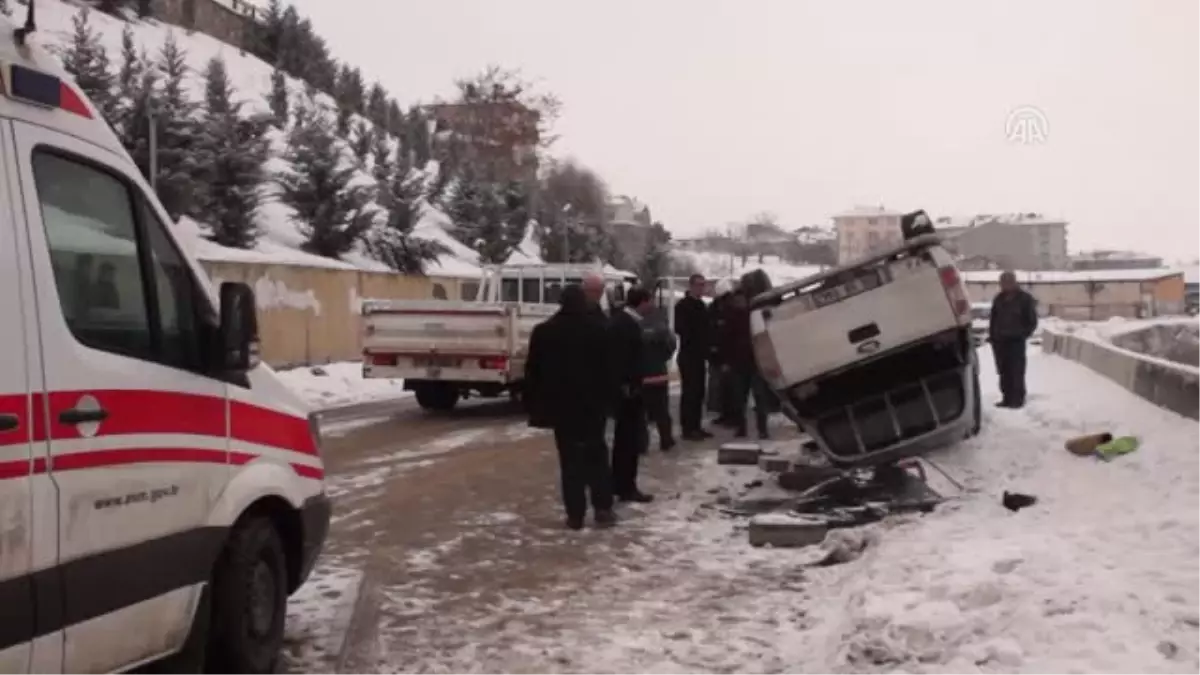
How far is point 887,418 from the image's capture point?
1027 centimetres

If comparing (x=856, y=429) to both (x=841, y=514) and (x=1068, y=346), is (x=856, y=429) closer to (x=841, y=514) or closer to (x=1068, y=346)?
(x=841, y=514)

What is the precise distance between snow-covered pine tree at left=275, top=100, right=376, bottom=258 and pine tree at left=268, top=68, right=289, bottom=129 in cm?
1901

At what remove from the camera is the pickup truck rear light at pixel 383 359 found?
17.6 m

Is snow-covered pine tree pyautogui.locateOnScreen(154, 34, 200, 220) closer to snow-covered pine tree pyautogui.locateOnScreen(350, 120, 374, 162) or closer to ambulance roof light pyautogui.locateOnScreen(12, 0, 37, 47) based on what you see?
snow-covered pine tree pyautogui.locateOnScreen(350, 120, 374, 162)

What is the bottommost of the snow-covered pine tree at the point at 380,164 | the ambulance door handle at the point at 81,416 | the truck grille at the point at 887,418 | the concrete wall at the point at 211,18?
the truck grille at the point at 887,418

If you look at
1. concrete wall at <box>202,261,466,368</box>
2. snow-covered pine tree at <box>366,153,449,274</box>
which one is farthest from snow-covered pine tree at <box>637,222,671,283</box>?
concrete wall at <box>202,261,466,368</box>

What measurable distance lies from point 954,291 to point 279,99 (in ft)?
167

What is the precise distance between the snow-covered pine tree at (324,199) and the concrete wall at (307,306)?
4.61 m

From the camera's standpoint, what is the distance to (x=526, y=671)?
5586 millimetres

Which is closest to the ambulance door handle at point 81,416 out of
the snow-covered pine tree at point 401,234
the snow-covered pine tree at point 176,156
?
the snow-covered pine tree at point 176,156

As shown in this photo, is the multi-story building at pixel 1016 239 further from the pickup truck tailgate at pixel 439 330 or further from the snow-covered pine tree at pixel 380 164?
the pickup truck tailgate at pixel 439 330

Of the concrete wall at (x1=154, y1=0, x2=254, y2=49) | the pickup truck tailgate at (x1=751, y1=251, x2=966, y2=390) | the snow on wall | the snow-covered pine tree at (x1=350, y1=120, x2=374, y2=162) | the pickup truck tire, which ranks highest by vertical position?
the concrete wall at (x1=154, y1=0, x2=254, y2=49)

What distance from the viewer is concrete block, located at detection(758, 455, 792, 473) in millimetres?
11188

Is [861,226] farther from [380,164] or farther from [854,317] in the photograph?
[854,317]
